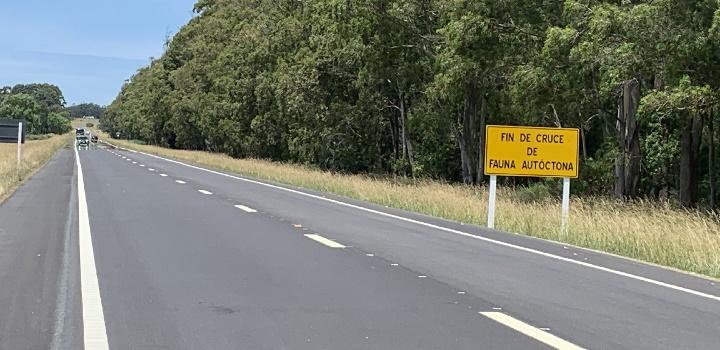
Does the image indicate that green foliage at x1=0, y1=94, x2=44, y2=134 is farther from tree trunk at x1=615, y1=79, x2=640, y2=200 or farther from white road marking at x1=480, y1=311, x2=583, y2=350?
white road marking at x1=480, y1=311, x2=583, y2=350

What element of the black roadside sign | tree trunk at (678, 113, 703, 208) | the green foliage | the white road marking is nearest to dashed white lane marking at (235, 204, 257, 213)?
the white road marking

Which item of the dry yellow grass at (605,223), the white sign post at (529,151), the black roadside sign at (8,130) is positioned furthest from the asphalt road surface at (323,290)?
the black roadside sign at (8,130)

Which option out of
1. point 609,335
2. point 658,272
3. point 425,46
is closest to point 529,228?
point 658,272

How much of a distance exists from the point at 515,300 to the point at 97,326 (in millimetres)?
4139

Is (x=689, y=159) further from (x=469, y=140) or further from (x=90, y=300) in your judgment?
(x=90, y=300)

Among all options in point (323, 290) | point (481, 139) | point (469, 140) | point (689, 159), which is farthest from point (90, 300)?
point (469, 140)

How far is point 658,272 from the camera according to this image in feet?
36.1

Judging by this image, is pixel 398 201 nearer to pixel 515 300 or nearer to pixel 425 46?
pixel 425 46

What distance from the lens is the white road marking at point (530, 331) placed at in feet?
21.5

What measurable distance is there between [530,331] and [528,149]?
10963 millimetres

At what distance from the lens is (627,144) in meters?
25.2

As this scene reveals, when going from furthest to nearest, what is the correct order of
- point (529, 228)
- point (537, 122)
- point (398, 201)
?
point (537, 122), point (398, 201), point (529, 228)

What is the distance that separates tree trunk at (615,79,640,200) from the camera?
24.6 m

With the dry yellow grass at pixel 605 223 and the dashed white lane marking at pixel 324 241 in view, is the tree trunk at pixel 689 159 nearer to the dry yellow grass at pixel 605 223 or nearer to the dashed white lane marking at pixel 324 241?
the dry yellow grass at pixel 605 223
